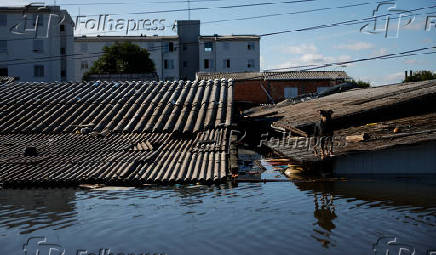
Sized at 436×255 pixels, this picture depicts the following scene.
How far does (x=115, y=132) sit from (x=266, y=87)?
30.5m

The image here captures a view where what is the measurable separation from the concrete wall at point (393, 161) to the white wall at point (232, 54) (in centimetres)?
5166

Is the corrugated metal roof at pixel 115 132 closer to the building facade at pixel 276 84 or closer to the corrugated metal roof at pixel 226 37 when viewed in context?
the building facade at pixel 276 84

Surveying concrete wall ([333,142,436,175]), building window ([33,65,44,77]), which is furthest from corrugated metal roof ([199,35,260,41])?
concrete wall ([333,142,436,175])

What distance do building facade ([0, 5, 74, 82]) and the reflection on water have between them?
45.2 meters

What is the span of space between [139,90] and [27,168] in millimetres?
8081

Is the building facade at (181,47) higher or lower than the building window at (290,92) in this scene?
higher

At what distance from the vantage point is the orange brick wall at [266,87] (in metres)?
43.6

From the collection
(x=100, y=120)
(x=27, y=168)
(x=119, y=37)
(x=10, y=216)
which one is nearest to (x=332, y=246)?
(x=10, y=216)

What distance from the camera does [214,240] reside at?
7594mm

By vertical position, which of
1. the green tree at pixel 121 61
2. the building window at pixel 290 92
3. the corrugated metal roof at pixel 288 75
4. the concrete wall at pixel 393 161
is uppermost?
the green tree at pixel 121 61

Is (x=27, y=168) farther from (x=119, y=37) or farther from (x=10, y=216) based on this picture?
(x=119, y=37)

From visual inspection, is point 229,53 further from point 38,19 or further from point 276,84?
point 38,19

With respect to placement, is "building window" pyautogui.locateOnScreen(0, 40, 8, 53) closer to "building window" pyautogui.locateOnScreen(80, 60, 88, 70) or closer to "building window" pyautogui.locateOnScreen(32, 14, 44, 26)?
"building window" pyautogui.locateOnScreen(32, 14, 44, 26)

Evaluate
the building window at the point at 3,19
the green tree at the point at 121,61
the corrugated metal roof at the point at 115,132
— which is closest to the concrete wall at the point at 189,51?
the green tree at the point at 121,61
